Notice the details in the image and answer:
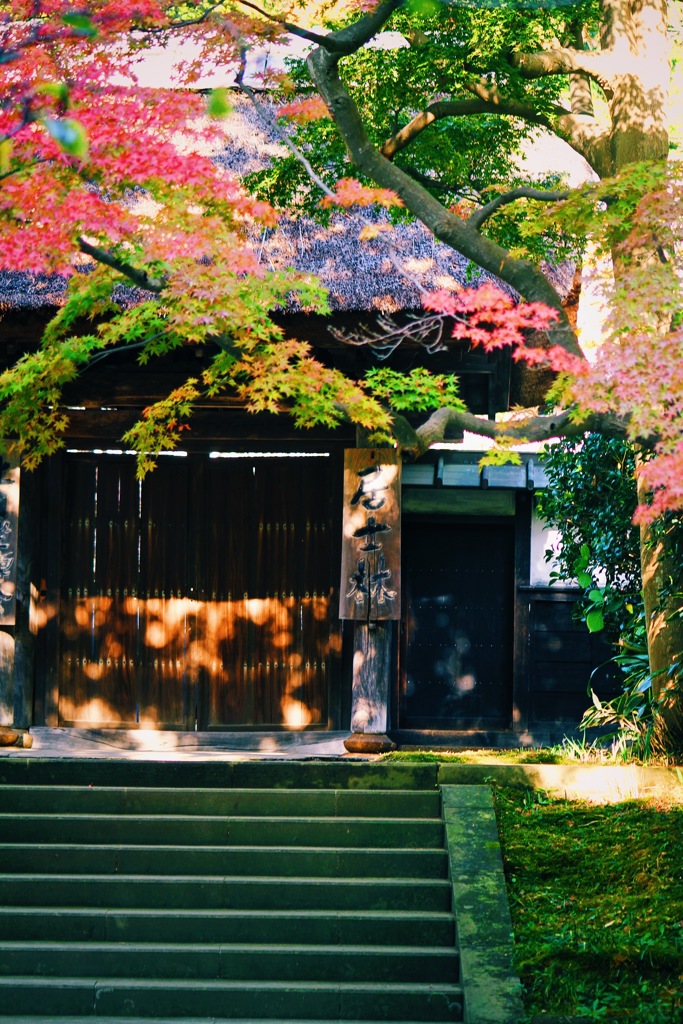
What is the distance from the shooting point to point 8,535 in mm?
10516

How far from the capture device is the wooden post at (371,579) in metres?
10.0

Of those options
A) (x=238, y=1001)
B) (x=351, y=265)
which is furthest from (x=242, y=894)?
(x=351, y=265)

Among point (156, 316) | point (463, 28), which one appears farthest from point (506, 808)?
point (463, 28)

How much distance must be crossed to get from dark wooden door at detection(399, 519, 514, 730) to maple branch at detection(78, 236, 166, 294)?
19.7ft

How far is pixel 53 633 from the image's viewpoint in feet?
37.7

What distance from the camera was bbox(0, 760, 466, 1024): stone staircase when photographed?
6066 mm

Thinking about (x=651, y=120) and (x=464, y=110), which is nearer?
(x=651, y=120)

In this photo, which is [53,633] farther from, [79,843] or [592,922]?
[592,922]

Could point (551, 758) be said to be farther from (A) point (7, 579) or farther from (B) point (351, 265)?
(A) point (7, 579)

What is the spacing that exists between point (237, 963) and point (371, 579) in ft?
14.0

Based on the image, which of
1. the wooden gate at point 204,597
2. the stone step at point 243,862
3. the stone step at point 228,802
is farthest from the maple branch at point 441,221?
the wooden gate at point 204,597

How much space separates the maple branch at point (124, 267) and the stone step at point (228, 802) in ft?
10.9

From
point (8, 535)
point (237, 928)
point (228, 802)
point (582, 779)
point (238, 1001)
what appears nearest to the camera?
point (238, 1001)

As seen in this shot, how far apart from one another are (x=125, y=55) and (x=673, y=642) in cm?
556
